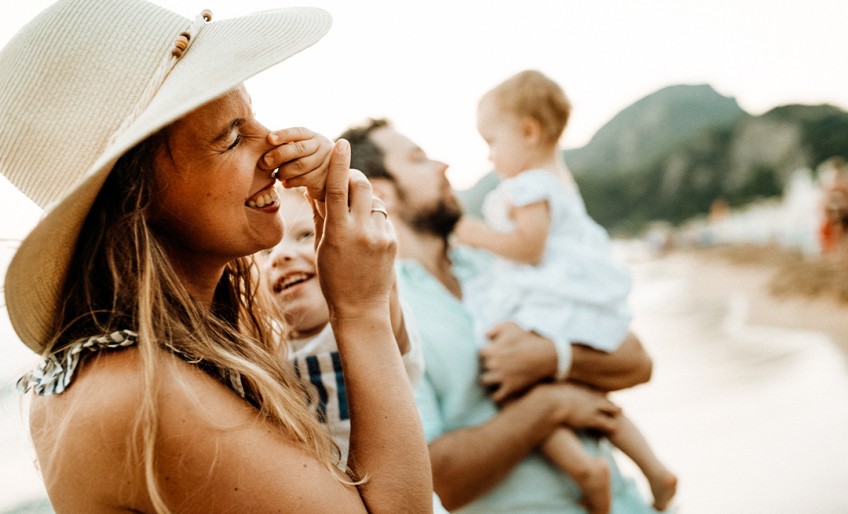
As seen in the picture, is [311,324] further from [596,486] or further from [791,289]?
[791,289]

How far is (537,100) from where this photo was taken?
3637 mm

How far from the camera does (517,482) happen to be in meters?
2.42

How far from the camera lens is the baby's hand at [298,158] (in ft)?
4.82

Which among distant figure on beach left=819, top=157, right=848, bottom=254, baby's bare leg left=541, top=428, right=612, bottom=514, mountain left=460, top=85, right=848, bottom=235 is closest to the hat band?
baby's bare leg left=541, top=428, right=612, bottom=514

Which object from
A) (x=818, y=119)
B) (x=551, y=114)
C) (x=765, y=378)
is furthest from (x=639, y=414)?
(x=818, y=119)

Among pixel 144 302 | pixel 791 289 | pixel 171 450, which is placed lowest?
pixel 791 289

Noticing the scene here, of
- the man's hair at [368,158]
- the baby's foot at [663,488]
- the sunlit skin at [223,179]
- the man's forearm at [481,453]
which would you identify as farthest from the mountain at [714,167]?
the sunlit skin at [223,179]

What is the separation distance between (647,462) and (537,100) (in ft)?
6.14

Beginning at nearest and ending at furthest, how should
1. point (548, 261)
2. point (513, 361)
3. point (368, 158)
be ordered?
point (513, 361), point (368, 158), point (548, 261)

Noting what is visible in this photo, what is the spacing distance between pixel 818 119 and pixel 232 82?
2065 inches

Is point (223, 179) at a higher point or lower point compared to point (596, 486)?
higher

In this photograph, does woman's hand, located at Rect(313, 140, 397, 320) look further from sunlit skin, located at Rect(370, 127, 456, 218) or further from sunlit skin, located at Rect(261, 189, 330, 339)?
sunlit skin, located at Rect(370, 127, 456, 218)

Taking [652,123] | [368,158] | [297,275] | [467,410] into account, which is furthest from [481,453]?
[652,123]

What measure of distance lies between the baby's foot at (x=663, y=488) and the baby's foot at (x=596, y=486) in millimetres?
509
